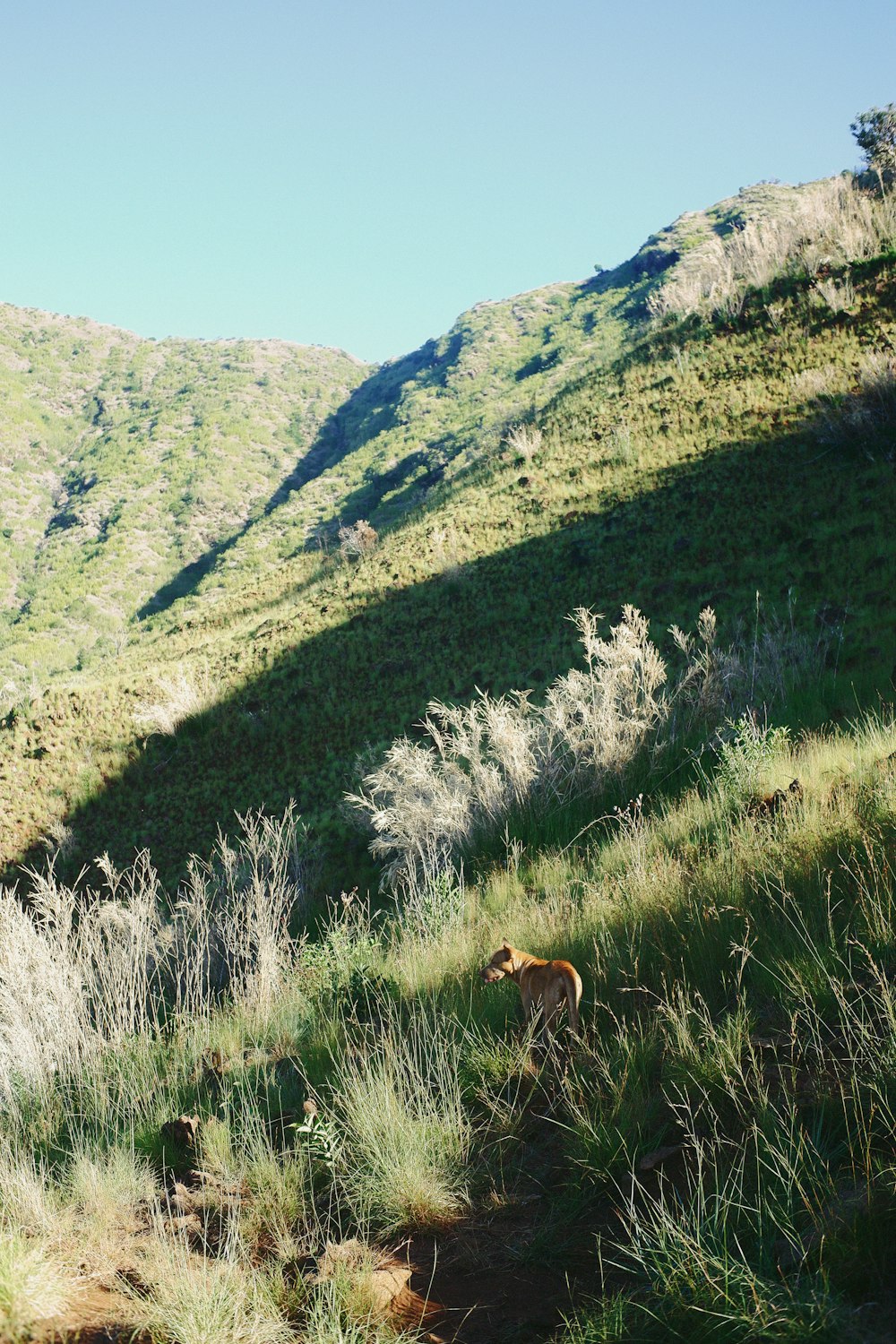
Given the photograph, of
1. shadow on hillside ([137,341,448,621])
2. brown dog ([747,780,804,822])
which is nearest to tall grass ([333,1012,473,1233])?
brown dog ([747,780,804,822])

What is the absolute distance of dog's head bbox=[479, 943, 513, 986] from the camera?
3439 millimetres

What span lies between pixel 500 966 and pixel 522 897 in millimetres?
1882

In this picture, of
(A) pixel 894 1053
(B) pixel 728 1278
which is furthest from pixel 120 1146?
(A) pixel 894 1053

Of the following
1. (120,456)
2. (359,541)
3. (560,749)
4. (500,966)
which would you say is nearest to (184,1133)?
(500,966)

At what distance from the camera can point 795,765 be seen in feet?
17.5

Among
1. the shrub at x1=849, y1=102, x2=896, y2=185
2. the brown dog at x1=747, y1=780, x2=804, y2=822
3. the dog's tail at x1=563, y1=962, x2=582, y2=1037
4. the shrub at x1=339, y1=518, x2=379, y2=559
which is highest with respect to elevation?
the shrub at x1=849, y1=102, x2=896, y2=185

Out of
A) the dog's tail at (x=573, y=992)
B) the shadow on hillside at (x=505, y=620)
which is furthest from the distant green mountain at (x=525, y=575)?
the dog's tail at (x=573, y=992)

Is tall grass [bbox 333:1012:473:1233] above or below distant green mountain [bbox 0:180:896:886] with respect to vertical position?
below

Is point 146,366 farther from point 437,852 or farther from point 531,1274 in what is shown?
point 531,1274

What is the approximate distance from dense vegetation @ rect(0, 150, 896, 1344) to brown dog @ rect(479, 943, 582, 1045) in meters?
0.13

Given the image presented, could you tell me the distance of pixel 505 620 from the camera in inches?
567

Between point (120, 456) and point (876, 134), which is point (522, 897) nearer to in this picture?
point (876, 134)

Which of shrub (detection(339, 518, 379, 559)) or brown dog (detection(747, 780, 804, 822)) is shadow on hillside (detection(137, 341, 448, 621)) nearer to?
Answer: shrub (detection(339, 518, 379, 559))

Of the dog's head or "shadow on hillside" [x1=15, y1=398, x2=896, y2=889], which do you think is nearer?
the dog's head
